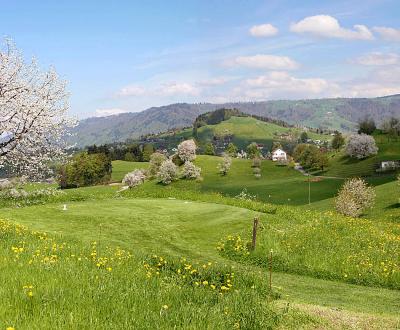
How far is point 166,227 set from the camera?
26.0m

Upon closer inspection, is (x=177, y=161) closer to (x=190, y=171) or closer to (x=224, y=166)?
(x=224, y=166)

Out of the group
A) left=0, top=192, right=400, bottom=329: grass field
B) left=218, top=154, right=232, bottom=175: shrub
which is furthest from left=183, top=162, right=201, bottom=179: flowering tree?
left=0, top=192, right=400, bottom=329: grass field

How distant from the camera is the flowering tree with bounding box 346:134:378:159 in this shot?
589ft

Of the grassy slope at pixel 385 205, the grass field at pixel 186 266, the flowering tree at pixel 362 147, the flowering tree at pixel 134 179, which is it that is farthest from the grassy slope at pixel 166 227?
the flowering tree at pixel 362 147

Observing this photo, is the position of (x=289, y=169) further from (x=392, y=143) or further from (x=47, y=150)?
(x=47, y=150)

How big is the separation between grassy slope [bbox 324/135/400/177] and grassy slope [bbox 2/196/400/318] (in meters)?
143

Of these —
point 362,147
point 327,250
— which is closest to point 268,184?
point 362,147

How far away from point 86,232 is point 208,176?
6322 inches

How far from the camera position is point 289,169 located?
194m

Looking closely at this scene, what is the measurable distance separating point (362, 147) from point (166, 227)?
557 ft

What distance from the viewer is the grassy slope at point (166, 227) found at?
16.9 metres

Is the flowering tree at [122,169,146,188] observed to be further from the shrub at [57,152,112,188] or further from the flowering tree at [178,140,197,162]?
the flowering tree at [178,140,197,162]

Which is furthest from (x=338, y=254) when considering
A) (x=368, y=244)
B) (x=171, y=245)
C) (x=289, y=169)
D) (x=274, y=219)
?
(x=289, y=169)

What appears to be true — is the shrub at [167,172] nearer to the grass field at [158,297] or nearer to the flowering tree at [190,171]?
the flowering tree at [190,171]
